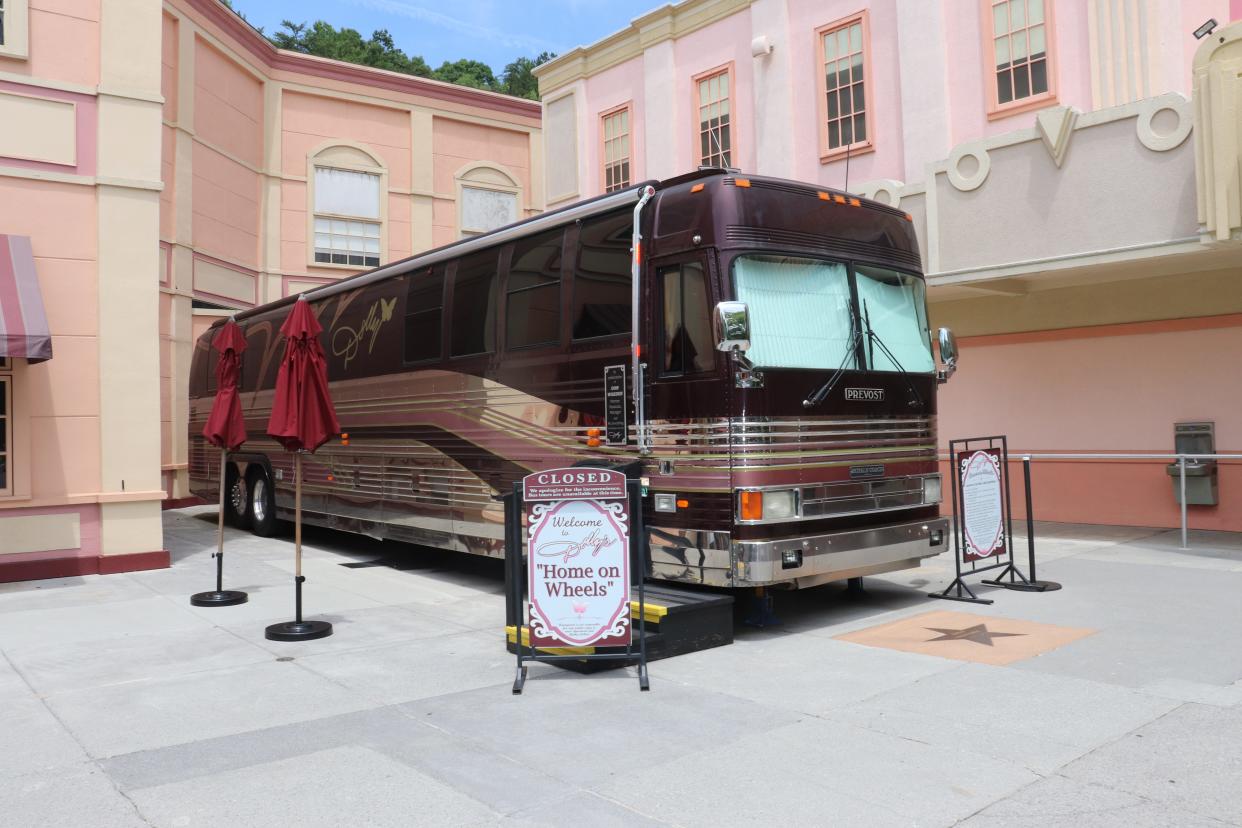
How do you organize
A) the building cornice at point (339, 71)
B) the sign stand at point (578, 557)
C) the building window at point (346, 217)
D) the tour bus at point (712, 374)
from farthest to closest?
the building window at point (346, 217)
the building cornice at point (339, 71)
the tour bus at point (712, 374)
the sign stand at point (578, 557)

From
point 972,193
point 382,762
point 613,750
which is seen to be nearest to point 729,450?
point 613,750

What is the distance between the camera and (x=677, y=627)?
22.4 feet

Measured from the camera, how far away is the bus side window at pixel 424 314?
10.1 meters

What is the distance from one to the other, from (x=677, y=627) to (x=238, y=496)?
10434 millimetres

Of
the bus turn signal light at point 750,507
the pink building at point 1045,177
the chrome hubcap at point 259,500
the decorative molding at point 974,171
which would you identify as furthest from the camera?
the chrome hubcap at point 259,500

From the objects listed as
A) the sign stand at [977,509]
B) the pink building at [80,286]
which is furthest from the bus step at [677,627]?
the pink building at [80,286]

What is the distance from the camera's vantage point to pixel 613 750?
16.2ft

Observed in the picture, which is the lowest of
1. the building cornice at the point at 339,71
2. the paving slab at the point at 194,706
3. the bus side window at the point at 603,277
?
the paving slab at the point at 194,706

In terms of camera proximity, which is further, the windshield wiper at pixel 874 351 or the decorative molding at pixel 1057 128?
the decorative molding at pixel 1057 128

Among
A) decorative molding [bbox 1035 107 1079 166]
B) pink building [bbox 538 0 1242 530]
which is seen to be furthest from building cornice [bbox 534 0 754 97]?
decorative molding [bbox 1035 107 1079 166]

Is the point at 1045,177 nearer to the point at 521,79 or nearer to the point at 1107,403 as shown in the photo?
the point at 1107,403

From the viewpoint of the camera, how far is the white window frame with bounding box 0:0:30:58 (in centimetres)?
1016

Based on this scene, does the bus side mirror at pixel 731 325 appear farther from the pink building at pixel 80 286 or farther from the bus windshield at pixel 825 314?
the pink building at pixel 80 286

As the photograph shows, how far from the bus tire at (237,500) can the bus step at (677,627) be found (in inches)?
363
